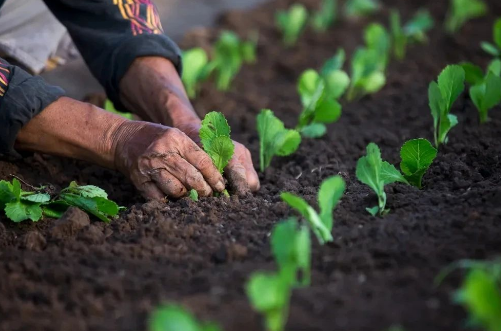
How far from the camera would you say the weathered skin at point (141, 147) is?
Result: 2254 millimetres

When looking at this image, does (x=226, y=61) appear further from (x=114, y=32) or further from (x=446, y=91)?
(x=446, y=91)

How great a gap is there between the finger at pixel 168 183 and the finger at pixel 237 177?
16 cm

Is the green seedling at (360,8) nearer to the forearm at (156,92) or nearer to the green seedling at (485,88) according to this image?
the green seedling at (485,88)

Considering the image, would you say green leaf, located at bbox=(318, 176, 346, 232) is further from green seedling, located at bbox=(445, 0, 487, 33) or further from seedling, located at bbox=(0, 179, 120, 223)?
green seedling, located at bbox=(445, 0, 487, 33)

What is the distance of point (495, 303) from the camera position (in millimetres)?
1263

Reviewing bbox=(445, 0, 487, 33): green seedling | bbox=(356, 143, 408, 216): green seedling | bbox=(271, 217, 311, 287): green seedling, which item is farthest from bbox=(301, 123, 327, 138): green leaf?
bbox=(445, 0, 487, 33): green seedling

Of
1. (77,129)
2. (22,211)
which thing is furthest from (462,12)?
(22,211)

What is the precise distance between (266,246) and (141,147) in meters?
0.59

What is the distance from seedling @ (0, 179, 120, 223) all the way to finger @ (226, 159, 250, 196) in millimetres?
369

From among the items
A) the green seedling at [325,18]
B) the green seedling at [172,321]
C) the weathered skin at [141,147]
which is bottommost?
the green seedling at [325,18]

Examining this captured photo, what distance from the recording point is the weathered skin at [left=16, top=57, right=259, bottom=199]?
2.25 meters

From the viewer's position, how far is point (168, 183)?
7.43 ft

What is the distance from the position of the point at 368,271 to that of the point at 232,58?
8.13ft

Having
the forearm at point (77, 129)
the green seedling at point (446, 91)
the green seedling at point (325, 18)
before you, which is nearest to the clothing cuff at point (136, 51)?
the forearm at point (77, 129)
